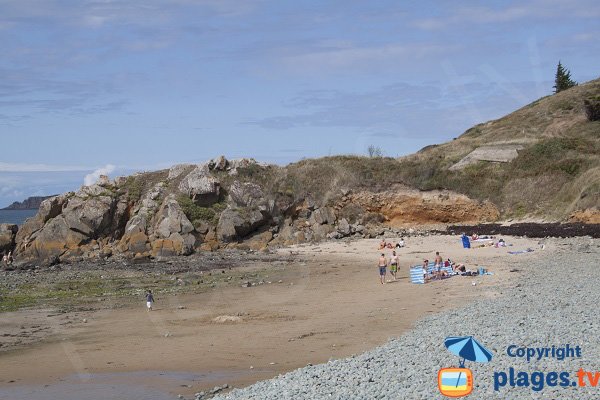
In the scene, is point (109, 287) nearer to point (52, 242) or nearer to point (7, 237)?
point (52, 242)

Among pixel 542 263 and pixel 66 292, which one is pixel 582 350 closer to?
pixel 542 263

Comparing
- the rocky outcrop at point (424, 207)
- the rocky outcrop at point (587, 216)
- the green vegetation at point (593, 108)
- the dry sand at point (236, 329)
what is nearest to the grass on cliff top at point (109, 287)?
the dry sand at point (236, 329)

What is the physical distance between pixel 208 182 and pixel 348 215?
8.92 meters

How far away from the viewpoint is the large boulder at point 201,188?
41969 mm

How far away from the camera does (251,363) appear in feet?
44.2

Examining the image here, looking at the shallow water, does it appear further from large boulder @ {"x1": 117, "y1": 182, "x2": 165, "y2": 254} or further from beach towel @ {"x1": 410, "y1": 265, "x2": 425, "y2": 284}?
large boulder @ {"x1": 117, "y1": 182, "x2": 165, "y2": 254}

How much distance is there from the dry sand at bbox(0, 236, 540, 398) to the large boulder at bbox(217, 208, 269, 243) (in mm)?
13748

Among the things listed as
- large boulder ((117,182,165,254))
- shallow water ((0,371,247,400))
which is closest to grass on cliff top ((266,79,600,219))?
large boulder ((117,182,165,254))

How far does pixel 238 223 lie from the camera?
4034 centimetres

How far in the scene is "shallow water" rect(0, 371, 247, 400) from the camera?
1195 centimetres

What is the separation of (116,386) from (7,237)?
30862 millimetres

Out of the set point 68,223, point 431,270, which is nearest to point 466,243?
point 431,270

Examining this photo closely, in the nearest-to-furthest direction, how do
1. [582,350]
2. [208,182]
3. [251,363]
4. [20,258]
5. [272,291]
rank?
[582,350] → [251,363] → [272,291] → [20,258] → [208,182]

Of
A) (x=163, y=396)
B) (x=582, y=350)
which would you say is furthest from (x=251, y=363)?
(x=582, y=350)
